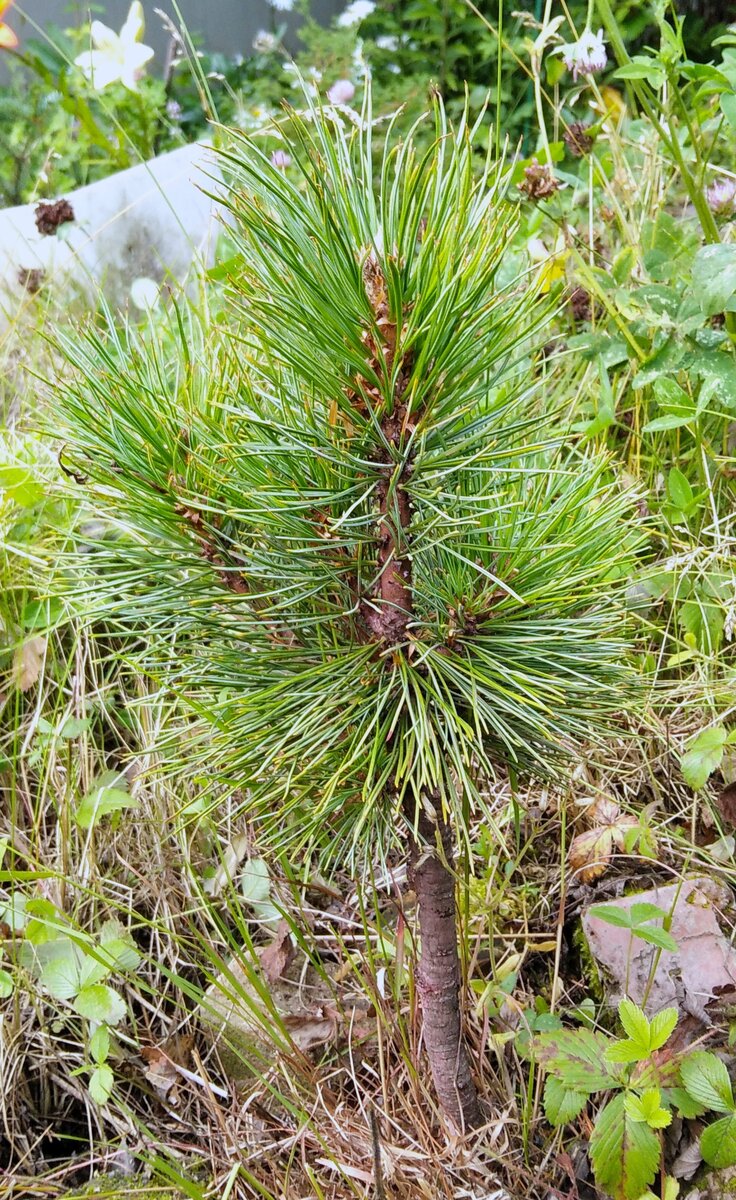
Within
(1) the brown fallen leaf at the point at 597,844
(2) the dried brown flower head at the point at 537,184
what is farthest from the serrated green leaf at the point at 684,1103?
(2) the dried brown flower head at the point at 537,184

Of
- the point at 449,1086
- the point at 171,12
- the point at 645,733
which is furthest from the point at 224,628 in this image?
the point at 171,12

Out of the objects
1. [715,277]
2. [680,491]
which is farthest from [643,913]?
[715,277]

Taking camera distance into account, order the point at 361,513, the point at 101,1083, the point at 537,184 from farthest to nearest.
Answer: the point at 537,184
the point at 101,1083
the point at 361,513

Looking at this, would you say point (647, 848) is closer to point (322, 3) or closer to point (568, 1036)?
point (568, 1036)

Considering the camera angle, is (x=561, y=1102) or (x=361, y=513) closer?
(x=361, y=513)

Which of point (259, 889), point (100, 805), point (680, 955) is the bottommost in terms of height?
point (680, 955)

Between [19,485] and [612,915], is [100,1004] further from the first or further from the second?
[19,485]

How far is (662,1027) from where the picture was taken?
864mm

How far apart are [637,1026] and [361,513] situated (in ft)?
1.74

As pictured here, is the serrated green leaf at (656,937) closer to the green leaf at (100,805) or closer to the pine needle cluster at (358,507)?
the pine needle cluster at (358,507)

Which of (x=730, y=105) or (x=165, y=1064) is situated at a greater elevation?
(x=730, y=105)

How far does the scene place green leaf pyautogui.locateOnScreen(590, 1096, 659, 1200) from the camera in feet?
2.83

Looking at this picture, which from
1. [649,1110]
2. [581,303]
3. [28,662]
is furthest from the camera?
[581,303]

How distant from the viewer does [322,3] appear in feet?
13.9
